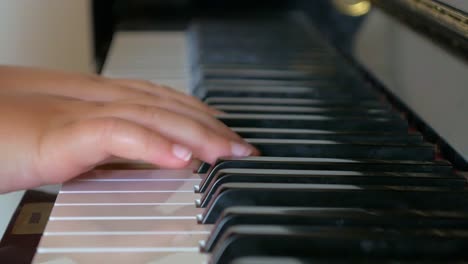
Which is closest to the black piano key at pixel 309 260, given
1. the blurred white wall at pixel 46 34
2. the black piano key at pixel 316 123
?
the black piano key at pixel 316 123

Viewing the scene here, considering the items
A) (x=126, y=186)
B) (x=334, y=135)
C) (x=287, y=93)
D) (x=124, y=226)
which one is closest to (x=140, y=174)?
(x=126, y=186)

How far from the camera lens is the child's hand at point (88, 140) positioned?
2.15 ft

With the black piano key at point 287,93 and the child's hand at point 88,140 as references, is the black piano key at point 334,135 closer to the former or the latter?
the child's hand at point 88,140

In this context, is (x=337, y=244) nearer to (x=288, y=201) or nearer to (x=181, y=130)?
(x=288, y=201)

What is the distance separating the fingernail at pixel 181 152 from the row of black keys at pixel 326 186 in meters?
0.04

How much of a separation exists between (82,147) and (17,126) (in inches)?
3.2

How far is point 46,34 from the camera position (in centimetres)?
177

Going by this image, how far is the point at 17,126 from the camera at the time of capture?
0.68m

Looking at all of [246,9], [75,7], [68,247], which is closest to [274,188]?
[68,247]

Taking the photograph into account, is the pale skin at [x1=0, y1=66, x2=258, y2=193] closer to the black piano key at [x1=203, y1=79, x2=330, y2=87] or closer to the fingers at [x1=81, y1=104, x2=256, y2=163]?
the fingers at [x1=81, y1=104, x2=256, y2=163]

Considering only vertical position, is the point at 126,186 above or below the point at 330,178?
below

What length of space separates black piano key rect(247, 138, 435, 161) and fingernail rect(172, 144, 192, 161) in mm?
112

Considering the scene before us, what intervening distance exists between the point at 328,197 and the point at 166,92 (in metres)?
0.33

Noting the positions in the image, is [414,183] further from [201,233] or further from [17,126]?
[17,126]
